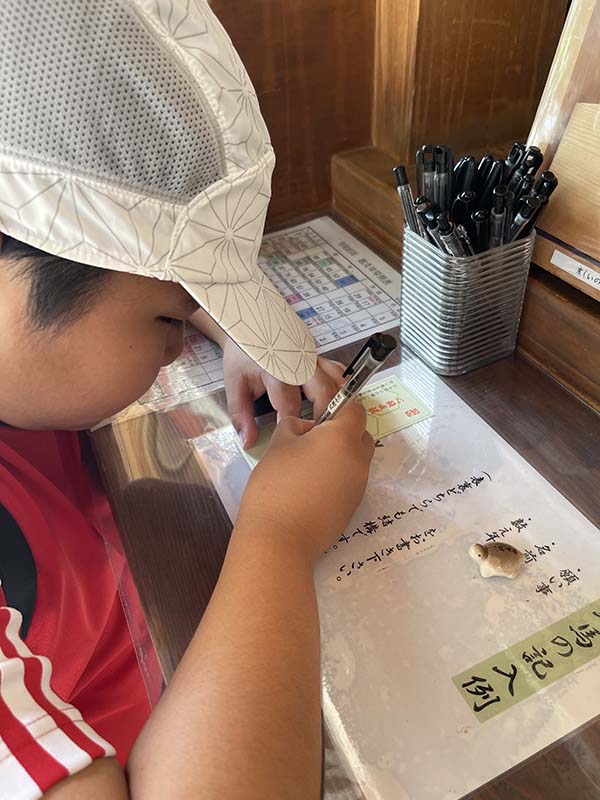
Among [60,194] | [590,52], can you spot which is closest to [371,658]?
[60,194]

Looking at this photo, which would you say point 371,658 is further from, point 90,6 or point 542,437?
point 90,6

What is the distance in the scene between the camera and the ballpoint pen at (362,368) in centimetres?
51

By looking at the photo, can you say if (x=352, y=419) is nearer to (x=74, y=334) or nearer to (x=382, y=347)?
(x=382, y=347)

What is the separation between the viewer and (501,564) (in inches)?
18.5

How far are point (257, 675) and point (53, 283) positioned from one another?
0.28m

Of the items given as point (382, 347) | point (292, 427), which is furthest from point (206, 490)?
point (382, 347)

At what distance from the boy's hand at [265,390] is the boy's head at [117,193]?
0.14 m

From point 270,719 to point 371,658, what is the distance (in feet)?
0.27

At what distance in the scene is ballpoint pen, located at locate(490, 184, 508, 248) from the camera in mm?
562

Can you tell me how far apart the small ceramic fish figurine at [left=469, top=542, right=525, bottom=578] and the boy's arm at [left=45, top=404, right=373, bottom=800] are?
10 cm

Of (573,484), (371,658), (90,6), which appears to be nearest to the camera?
(90,6)

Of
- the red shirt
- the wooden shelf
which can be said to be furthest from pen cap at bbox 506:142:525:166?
the red shirt

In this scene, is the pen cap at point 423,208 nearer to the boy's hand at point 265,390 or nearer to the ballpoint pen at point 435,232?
the ballpoint pen at point 435,232

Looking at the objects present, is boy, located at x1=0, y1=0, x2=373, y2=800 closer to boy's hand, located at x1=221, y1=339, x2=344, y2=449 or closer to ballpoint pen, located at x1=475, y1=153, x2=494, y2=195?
boy's hand, located at x1=221, y1=339, x2=344, y2=449
